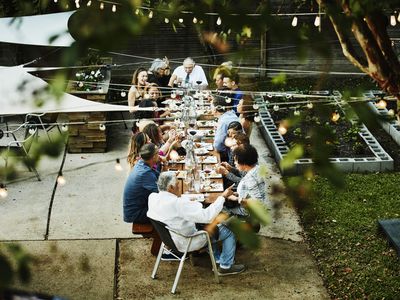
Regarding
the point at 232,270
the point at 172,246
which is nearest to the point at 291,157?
the point at 172,246

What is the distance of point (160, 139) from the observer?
772cm

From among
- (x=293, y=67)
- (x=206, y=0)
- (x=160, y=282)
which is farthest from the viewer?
(x=293, y=67)

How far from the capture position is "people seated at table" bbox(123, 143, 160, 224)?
6438 mm

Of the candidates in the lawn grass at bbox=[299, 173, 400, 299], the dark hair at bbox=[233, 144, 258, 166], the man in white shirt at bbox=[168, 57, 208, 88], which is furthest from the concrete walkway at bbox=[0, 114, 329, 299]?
the man in white shirt at bbox=[168, 57, 208, 88]

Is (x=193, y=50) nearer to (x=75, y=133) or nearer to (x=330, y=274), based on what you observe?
(x=75, y=133)

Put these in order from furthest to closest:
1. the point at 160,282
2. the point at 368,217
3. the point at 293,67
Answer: the point at 293,67 < the point at 368,217 < the point at 160,282

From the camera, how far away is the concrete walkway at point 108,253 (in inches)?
245

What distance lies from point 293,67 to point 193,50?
6.65 ft

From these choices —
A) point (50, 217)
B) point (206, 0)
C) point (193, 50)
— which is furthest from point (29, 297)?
point (193, 50)

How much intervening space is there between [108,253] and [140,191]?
2.93ft

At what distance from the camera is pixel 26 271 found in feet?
4.84

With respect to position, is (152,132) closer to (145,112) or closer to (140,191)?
(140,191)

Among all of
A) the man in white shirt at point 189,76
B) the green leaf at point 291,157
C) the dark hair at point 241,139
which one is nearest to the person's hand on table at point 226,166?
the dark hair at point 241,139

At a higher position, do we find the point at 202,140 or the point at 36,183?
the point at 202,140
